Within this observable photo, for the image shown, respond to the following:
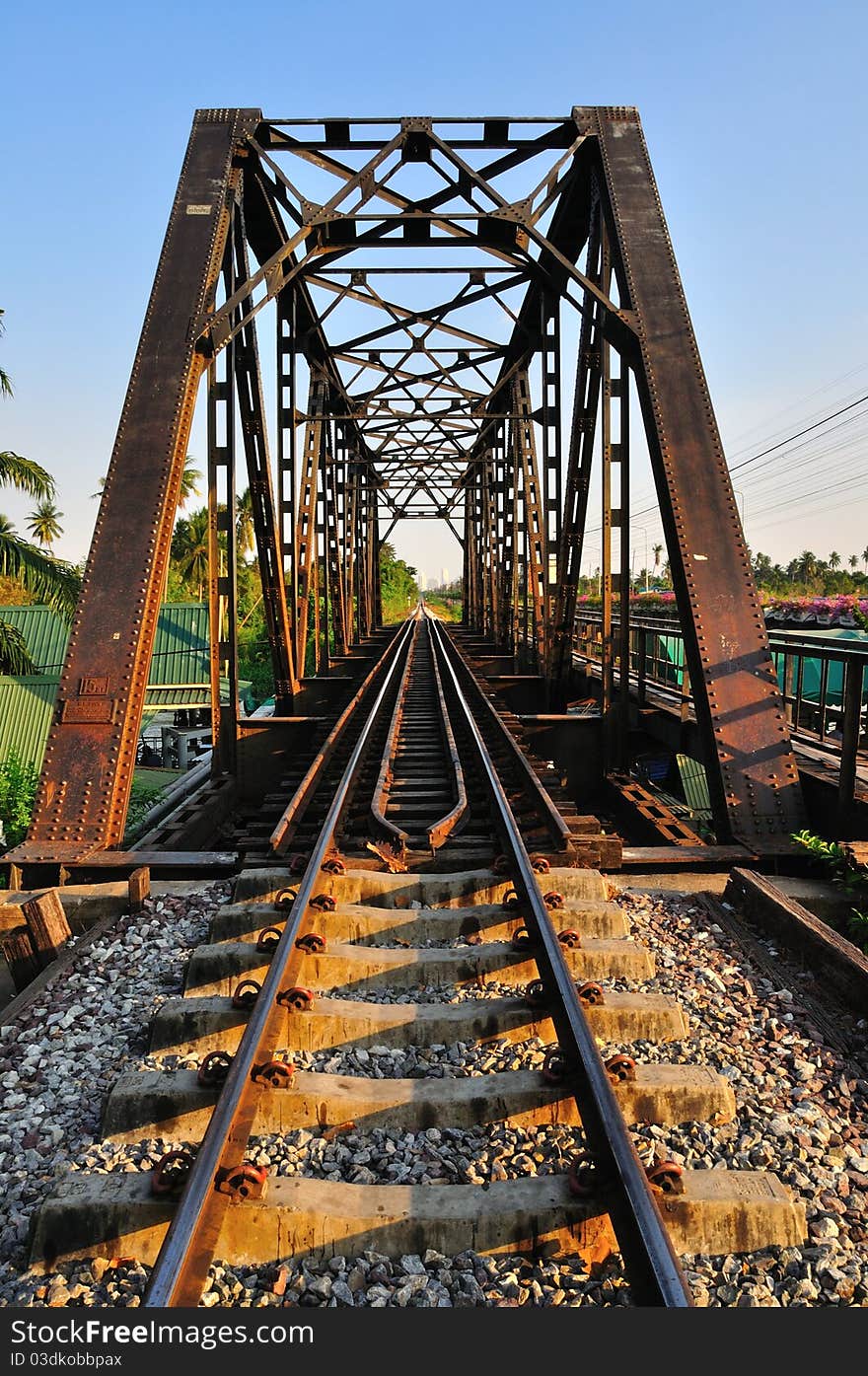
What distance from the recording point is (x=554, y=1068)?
8.76 feet

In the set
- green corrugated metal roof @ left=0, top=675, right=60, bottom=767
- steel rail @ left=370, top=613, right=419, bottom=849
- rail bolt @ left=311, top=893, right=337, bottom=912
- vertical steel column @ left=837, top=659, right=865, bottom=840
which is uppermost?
vertical steel column @ left=837, top=659, right=865, bottom=840

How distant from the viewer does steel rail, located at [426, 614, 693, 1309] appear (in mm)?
1787

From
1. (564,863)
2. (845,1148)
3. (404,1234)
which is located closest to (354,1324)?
(404,1234)

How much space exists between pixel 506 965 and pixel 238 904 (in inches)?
57.9

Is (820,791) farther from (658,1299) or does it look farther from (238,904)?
(658,1299)

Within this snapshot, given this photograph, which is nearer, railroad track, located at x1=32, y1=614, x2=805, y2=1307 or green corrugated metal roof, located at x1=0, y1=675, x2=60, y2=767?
railroad track, located at x1=32, y1=614, x2=805, y2=1307

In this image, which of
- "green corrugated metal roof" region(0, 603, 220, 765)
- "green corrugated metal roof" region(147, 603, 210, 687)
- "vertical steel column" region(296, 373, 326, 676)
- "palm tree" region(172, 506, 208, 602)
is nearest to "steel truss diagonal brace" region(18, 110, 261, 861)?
"vertical steel column" region(296, 373, 326, 676)

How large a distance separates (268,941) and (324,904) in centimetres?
40

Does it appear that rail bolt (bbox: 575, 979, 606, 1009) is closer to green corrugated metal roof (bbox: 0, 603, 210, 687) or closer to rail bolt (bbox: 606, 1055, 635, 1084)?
rail bolt (bbox: 606, 1055, 635, 1084)

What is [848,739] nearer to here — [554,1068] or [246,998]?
[554,1068]

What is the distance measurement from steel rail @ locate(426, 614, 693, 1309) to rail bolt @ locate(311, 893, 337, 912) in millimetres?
987

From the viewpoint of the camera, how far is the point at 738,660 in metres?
5.95

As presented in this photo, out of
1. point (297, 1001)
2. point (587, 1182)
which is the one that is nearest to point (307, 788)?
point (297, 1001)

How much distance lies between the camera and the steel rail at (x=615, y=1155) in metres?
1.79
